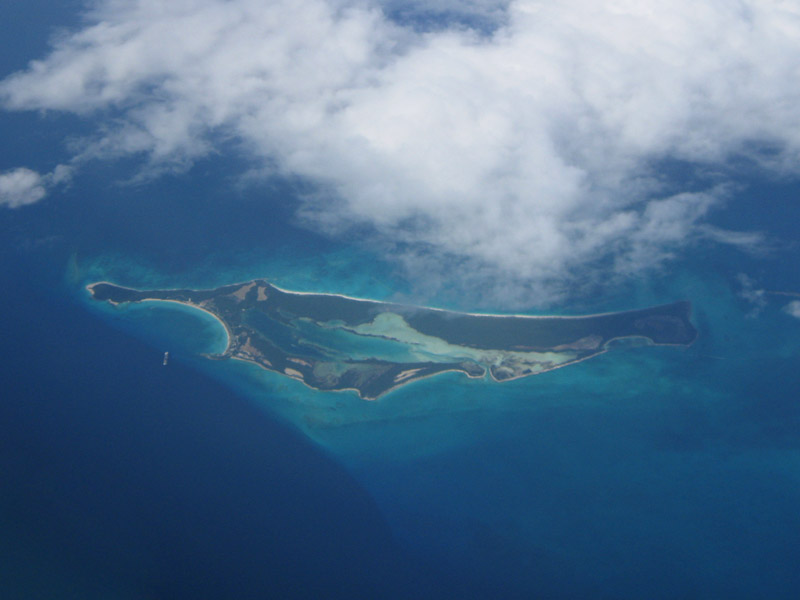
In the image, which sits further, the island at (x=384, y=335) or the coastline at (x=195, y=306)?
the coastline at (x=195, y=306)

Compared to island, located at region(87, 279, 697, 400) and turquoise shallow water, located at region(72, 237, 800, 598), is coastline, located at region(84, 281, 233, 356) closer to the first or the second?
island, located at region(87, 279, 697, 400)

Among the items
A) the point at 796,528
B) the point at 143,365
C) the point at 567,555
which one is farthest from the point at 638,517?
the point at 143,365

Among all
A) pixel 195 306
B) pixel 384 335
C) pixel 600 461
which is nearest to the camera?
pixel 600 461

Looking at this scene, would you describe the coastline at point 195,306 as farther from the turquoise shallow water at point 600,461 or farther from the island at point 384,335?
the turquoise shallow water at point 600,461

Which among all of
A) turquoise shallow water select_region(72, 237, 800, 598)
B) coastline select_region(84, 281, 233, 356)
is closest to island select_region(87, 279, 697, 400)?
coastline select_region(84, 281, 233, 356)

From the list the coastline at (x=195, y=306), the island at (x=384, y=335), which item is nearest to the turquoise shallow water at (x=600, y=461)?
the island at (x=384, y=335)

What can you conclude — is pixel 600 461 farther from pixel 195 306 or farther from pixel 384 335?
pixel 195 306

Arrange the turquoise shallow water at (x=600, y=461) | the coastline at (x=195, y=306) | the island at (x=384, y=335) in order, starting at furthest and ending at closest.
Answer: the coastline at (x=195, y=306), the island at (x=384, y=335), the turquoise shallow water at (x=600, y=461)

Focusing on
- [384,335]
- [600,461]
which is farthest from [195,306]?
[600,461]
